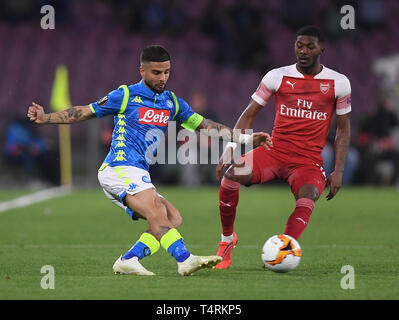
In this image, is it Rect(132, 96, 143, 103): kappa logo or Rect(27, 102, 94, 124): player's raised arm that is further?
Rect(132, 96, 143, 103): kappa logo

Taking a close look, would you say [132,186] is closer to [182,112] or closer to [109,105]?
[109,105]

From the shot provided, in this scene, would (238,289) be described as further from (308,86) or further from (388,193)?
(388,193)

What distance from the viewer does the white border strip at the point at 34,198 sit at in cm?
1537

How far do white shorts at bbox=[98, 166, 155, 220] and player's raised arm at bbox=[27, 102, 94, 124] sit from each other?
0.48m

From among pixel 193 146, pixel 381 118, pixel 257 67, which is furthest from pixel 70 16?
pixel 381 118

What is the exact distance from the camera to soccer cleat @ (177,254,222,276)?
675cm

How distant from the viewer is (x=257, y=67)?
80.4 feet

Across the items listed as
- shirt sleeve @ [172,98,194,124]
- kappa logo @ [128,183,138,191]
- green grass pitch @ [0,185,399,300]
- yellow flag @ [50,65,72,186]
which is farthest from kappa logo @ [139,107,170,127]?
yellow flag @ [50,65,72,186]

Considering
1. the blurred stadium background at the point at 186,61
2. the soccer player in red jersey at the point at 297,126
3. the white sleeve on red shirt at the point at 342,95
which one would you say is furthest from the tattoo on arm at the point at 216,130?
the blurred stadium background at the point at 186,61

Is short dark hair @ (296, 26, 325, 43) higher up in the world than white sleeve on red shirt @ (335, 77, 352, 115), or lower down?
higher up

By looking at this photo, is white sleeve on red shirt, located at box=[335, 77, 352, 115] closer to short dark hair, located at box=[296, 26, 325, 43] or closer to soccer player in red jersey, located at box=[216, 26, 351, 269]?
soccer player in red jersey, located at box=[216, 26, 351, 269]

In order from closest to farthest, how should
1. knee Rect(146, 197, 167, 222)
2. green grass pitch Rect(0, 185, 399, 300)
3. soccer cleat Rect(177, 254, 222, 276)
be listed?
green grass pitch Rect(0, 185, 399, 300), soccer cleat Rect(177, 254, 222, 276), knee Rect(146, 197, 167, 222)
